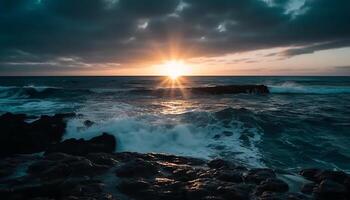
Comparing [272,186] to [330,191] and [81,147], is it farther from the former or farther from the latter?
[81,147]

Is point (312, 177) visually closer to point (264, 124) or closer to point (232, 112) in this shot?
point (264, 124)

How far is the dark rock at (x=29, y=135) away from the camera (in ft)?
35.8

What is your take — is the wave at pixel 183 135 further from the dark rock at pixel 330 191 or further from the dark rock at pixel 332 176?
the dark rock at pixel 330 191

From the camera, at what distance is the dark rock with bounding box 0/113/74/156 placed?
10.9 metres

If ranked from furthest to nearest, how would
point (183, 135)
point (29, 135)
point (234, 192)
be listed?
point (183, 135), point (29, 135), point (234, 192)

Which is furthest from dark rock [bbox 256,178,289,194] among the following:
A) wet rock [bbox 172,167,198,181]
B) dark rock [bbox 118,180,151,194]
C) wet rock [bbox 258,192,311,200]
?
dark rock [bbox 118,180,151,194]

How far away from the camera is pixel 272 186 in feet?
21.6

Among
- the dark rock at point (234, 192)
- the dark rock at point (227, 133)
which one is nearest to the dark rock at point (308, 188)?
the dark rock at point (234, 192)

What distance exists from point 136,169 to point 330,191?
4259mm

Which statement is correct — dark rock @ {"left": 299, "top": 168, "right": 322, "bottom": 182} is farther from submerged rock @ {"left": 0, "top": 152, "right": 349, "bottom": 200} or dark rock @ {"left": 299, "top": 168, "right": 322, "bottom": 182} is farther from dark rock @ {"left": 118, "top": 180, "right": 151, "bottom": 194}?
dark rock @ {"left": 118, "top": 180, "right": 151, "bottom": 194}

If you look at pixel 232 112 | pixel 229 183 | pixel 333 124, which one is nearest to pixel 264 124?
pixel 232 112

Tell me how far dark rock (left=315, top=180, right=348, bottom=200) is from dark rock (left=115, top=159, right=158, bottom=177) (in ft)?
11.8

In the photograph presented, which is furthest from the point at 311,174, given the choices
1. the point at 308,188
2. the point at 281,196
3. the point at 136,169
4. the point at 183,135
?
the point at 183,135

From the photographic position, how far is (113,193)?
20.7ft
